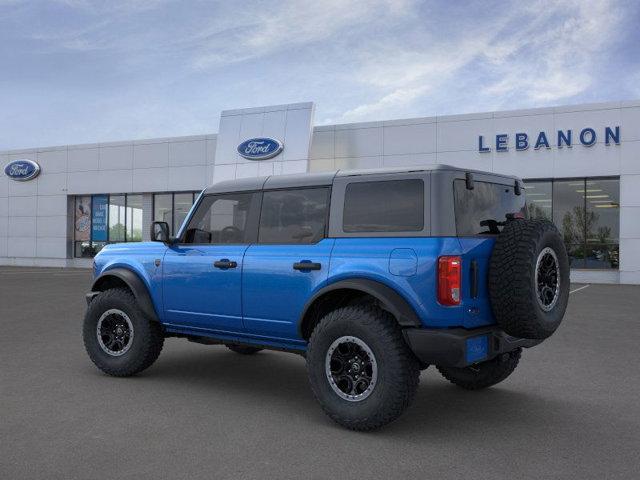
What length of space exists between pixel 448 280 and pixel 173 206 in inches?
1017

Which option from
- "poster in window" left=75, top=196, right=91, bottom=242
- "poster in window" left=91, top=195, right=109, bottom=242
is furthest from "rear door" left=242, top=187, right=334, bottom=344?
"poster in window" left=75, top=196, right=91, bottom=242

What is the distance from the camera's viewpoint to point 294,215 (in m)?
5.30

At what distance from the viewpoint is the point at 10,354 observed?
735cm

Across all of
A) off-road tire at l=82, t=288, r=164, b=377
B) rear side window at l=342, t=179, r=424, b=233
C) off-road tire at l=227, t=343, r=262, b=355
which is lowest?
off-road tire at l=227, t=343, r=262, b=355

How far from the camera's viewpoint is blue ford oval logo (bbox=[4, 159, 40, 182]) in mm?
31484

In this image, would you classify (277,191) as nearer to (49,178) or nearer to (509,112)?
(509,112)

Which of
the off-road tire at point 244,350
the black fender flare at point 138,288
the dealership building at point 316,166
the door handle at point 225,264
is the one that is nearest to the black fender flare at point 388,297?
the door handle at point 225,264

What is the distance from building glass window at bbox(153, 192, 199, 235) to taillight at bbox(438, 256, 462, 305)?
24923 millimetres

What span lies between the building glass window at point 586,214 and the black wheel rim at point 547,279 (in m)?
17.5

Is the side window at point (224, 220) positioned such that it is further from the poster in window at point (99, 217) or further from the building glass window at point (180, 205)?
the poster in window at point (99, 217)

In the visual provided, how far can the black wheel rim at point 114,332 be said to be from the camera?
20.8 feet

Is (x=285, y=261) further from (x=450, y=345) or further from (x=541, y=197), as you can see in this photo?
(x=541, y=197)

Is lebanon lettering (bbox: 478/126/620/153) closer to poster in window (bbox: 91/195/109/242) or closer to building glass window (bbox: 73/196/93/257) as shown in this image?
poster in window (bbox: 91/195/109/242)

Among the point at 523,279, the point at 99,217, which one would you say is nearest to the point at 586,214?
the point at 523,279
